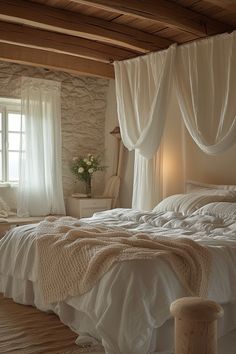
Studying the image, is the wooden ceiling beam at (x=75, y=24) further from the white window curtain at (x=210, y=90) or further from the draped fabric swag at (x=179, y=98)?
the white window curtain at (x=210, y=90)

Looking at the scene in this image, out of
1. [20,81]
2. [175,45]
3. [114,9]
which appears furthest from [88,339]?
[20,81]

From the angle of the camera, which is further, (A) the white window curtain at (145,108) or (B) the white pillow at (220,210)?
(A) the white window curtain at (145,108)

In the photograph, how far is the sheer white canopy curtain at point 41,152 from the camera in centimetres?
532

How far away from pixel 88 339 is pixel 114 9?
2510 mm

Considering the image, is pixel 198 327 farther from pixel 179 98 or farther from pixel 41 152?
pixel 41 152

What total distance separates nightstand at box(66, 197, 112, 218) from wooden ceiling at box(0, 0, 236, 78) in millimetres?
1656

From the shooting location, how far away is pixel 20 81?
210 inches

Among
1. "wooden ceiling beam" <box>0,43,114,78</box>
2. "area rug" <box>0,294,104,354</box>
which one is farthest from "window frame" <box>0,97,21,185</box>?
"area rug" <box>0,294,104,354</box>

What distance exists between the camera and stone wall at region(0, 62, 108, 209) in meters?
5.72

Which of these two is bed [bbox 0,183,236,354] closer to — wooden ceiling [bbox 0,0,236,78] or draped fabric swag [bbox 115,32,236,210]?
draped fabric swag [bbox 115,32,236,210]

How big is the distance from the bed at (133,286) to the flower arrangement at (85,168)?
2133 millimetres

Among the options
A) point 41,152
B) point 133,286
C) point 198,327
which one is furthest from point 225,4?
point 198,327

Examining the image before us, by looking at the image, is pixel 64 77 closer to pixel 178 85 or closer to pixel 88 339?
pixel 178 85

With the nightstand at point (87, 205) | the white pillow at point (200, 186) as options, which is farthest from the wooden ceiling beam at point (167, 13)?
the nightstand at point (87, 205)
